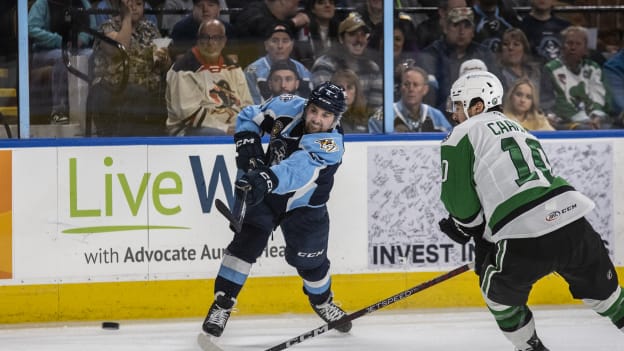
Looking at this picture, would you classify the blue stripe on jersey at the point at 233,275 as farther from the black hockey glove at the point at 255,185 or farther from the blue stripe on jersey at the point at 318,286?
the black hockey glove at the point at 255,185

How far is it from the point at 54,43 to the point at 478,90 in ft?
6.25

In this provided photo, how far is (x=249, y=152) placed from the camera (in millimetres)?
3865

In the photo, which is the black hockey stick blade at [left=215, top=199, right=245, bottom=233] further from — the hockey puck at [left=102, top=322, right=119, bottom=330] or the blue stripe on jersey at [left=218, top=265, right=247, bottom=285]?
the hockey puck at [left=102, top=322, right=119, bottom=330]

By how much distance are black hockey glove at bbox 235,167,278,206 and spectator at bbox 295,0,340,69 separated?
3.97 ft

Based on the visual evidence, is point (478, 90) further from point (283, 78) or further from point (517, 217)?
point (283, 78)

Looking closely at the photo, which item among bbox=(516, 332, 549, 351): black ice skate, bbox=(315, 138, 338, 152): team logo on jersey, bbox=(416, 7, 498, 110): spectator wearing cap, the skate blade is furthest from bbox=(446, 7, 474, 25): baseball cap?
bbox=(516, 332, 549, 351): black ice skate

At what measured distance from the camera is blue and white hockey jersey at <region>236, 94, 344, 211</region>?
368cm

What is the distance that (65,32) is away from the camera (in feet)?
14.6

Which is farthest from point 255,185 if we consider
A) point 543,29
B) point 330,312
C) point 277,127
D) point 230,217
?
point 543,29

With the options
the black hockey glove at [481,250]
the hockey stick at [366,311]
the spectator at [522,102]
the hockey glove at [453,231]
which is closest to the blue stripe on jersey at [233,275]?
the hockey stick at [366,311]

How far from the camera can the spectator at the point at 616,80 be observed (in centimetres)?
492

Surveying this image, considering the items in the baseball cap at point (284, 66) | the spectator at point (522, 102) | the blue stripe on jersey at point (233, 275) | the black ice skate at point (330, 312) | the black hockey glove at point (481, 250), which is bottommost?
the black ice skate at point (330, 312)

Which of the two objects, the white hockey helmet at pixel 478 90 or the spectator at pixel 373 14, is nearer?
the white hockey helmet at pixel 478 90

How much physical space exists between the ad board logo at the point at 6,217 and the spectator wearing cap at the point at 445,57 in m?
1.72
